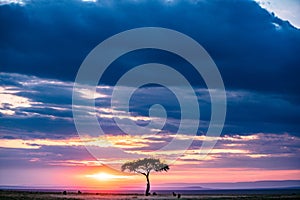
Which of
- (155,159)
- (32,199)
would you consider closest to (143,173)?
(155,159)

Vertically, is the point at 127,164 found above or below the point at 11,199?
above

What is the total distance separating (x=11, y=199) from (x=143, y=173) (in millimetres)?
68091

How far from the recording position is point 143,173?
16125 centimetres

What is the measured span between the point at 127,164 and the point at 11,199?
67881 millimetres

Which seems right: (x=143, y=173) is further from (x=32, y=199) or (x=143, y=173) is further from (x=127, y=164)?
(x=32, y=199)

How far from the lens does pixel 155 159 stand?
534 feet

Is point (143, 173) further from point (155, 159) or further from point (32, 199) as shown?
point (32, 199)

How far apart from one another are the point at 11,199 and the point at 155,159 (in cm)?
7087

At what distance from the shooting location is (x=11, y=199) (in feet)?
322

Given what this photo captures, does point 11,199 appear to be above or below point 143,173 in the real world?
below

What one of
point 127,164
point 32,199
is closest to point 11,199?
point 32,199

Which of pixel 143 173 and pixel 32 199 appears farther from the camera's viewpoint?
pixel 143 173

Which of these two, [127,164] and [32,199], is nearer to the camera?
[32,199]

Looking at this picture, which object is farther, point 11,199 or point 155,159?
point 155,159
